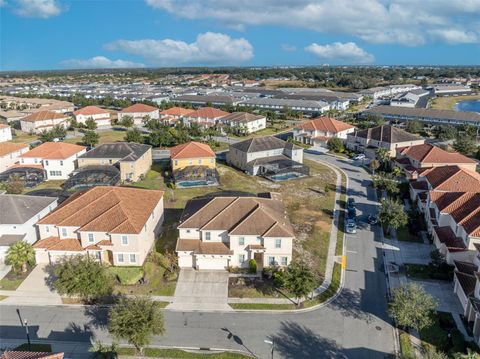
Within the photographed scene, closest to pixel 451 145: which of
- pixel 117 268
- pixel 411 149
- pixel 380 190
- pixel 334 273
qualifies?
pixel 411 149

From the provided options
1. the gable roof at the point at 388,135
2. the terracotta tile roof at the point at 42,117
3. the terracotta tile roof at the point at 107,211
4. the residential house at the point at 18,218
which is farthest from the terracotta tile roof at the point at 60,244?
the terracotta tile roof at the point at 42,117

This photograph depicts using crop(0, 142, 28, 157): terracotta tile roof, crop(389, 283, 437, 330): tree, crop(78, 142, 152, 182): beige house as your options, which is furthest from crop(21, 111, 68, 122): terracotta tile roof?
crop(389, 283, 437, 330): tree

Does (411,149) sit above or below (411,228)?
above

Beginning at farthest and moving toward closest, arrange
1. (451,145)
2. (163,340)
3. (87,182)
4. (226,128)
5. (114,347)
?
(226,128) < (451,145) < (87,182) < (163,340) < (114,347)

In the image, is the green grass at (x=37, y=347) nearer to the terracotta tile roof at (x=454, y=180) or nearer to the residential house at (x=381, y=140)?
the terracotta tile roof at (x=454, y=180)

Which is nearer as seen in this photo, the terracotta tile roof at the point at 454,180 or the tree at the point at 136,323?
the tree at the point at 136,323

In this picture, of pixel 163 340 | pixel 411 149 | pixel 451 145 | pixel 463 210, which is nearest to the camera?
Answer: pixel 163 340

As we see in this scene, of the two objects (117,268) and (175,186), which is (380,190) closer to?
(175,186)

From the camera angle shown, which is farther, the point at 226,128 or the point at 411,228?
the point at 226,128
